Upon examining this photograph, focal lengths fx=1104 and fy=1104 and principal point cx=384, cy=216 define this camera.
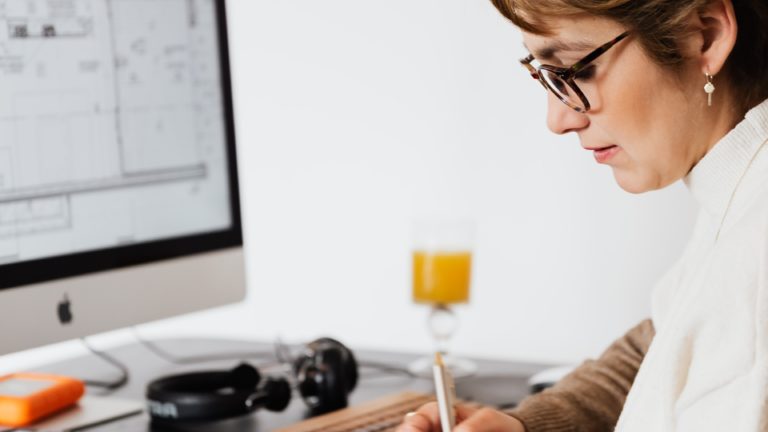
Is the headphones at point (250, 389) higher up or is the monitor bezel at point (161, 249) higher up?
the monitor bezel at point (161, 249)

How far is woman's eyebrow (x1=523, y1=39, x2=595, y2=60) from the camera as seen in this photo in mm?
1006

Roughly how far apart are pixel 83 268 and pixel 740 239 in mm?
733

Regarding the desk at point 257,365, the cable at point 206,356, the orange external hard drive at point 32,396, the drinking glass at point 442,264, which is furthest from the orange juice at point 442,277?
the orange external hard drive at point 32,396

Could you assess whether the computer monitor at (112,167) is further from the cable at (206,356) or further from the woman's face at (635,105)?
the woman's face at (635,105)

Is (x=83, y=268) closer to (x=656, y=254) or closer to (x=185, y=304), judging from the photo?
(x=185, y=304)

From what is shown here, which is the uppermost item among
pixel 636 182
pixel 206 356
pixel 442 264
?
pixel 636 182

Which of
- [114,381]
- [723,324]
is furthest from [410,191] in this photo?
[723,324]

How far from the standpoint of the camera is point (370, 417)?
1230 millimetres

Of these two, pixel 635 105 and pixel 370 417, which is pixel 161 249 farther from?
pixel 635 105

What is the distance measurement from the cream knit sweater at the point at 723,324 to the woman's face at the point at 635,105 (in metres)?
0.03

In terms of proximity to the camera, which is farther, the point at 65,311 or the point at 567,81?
the point at 65,311

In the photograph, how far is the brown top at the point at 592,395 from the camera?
1.18 m

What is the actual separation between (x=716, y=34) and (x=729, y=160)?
4.6 inches

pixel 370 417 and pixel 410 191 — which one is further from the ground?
pixel 410 191
